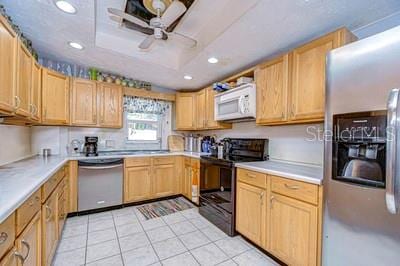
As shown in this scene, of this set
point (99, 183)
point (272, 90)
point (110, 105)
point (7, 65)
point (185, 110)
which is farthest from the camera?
point (185, 110)

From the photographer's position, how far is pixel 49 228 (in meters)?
1.65

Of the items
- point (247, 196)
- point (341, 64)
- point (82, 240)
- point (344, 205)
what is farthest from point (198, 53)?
point (82, 240)

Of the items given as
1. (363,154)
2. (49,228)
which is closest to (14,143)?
(49,228)

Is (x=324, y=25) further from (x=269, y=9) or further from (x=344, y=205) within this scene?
(x=344, y=205)

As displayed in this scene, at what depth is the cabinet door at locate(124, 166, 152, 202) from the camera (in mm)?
3195

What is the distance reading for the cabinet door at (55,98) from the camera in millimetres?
2607

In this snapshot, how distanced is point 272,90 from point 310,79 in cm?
46

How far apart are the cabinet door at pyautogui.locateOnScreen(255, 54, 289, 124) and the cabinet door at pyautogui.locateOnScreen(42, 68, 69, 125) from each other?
2.74 meters

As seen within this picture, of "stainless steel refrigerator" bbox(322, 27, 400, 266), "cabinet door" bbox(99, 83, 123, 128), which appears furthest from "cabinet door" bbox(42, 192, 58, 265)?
"stainless steel refrigerator" bbox(322, 27, 400, 266)

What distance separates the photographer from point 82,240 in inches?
87.3

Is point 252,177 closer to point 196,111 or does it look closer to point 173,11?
point 173,11

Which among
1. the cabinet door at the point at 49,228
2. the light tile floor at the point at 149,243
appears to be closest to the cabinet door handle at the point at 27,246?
the cabinet door at the point at 49,228

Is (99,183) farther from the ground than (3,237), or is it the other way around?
(3,237)

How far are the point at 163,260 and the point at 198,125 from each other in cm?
233
